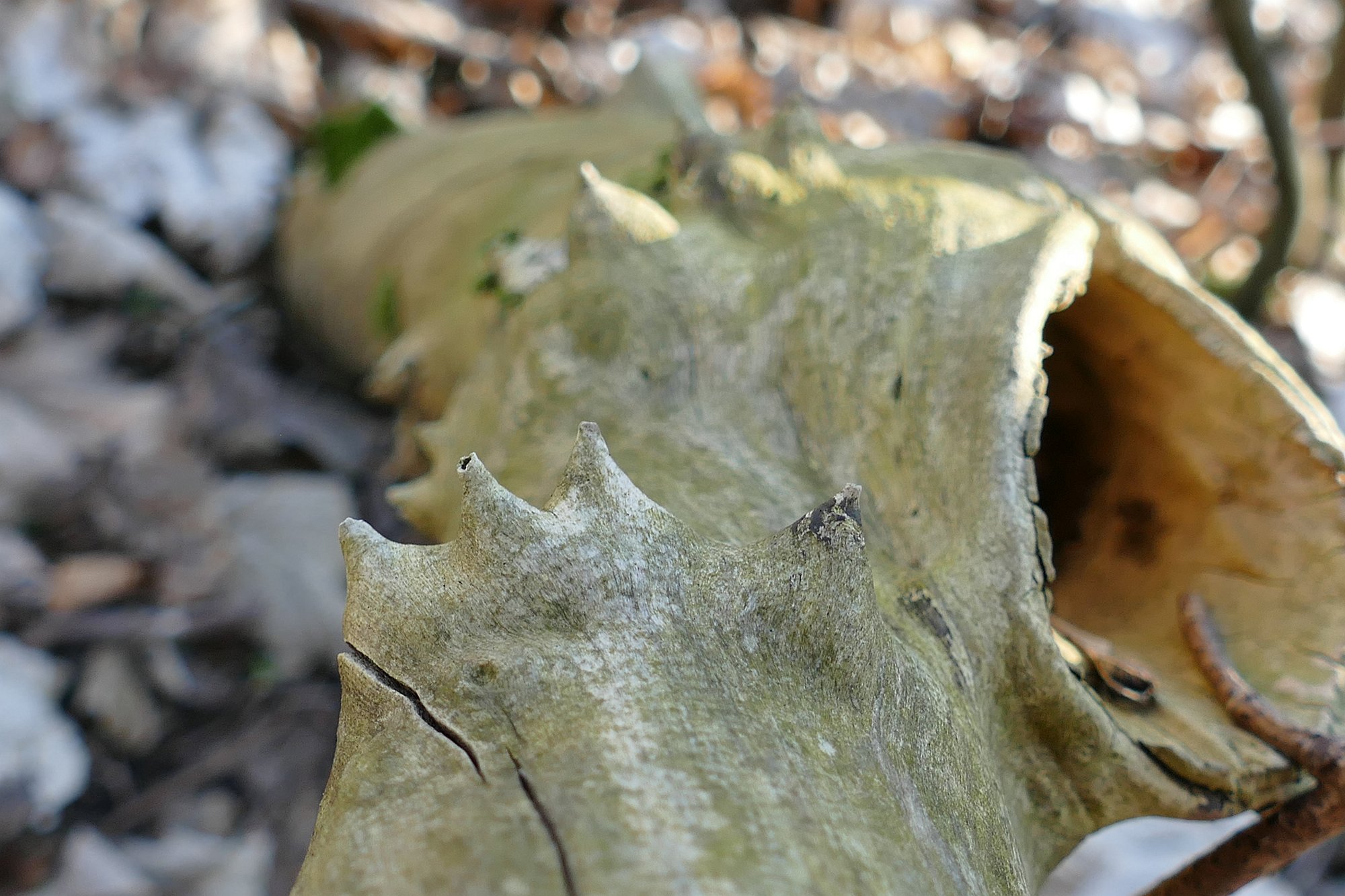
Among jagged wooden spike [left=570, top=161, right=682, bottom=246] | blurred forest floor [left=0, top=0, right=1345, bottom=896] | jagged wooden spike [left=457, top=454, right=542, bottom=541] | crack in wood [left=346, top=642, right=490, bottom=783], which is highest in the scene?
jagged wooden spike [left=570, top=161, right=682, bottom=246]

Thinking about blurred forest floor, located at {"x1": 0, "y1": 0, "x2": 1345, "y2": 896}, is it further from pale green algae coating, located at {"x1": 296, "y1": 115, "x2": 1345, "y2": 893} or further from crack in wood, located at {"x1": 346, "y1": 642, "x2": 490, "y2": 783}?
crack in wood, located at {"x1": 346, "y1": 642, "x2": 490, "y2": 783}

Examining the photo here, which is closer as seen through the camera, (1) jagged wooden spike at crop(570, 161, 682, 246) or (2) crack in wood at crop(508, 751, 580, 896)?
(2) crack in wood at crop(508, 751, 580, 896)

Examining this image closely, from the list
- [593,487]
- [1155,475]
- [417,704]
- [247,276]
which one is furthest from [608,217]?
[247,276]

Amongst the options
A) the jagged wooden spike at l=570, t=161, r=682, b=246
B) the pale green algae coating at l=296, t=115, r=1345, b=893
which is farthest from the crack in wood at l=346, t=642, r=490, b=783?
the jagged wooden spike at l=570, t=161, r=682, b=246

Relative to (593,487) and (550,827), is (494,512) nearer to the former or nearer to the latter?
(593,487)

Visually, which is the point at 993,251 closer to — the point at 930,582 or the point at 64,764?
the point at 930,582

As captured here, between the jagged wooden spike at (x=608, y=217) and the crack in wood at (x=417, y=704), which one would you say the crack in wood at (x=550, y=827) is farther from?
the jagged wooden spike at (x=608, y=217)

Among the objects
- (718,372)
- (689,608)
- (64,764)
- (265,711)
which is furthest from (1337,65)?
(64,764)
